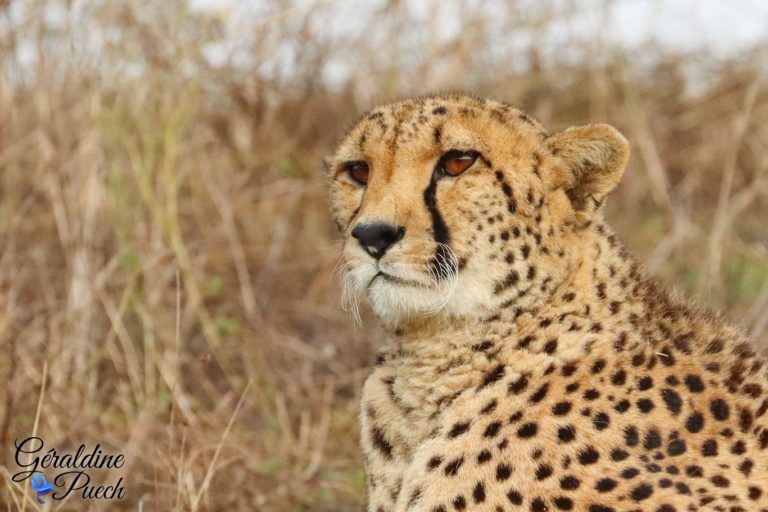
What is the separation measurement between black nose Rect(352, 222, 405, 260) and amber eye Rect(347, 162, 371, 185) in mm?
310

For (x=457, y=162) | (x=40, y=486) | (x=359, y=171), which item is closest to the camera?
(x=457, y=162)

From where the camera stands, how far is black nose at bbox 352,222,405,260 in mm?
2738

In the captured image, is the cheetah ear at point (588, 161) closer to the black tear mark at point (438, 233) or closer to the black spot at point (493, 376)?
the black tear mark at point (438, 233)

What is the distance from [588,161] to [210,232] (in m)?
2.93

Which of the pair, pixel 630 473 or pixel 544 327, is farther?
pixel 544 327

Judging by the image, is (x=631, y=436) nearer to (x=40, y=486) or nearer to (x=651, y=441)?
(x=651, y=441)

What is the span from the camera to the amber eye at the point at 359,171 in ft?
10.0

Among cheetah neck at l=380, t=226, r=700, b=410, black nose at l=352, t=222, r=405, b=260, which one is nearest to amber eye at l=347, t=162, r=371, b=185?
black nose at l=352, t=222, r=405, b=260

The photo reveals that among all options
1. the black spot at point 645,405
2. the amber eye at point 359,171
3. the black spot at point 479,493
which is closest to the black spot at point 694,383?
the black spot at point 645,405

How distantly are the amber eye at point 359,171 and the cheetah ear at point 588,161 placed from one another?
483 mm

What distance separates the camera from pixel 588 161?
294 cm

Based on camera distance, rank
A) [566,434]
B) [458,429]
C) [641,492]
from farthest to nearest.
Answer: [458,429] → [566,434] → [641,492]

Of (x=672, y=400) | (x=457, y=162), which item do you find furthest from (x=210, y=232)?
(x=672, y=400)

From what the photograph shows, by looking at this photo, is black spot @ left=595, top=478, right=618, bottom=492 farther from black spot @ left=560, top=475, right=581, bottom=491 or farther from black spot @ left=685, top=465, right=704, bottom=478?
black spot @ left=685, top=465, right=704, bottom=478
